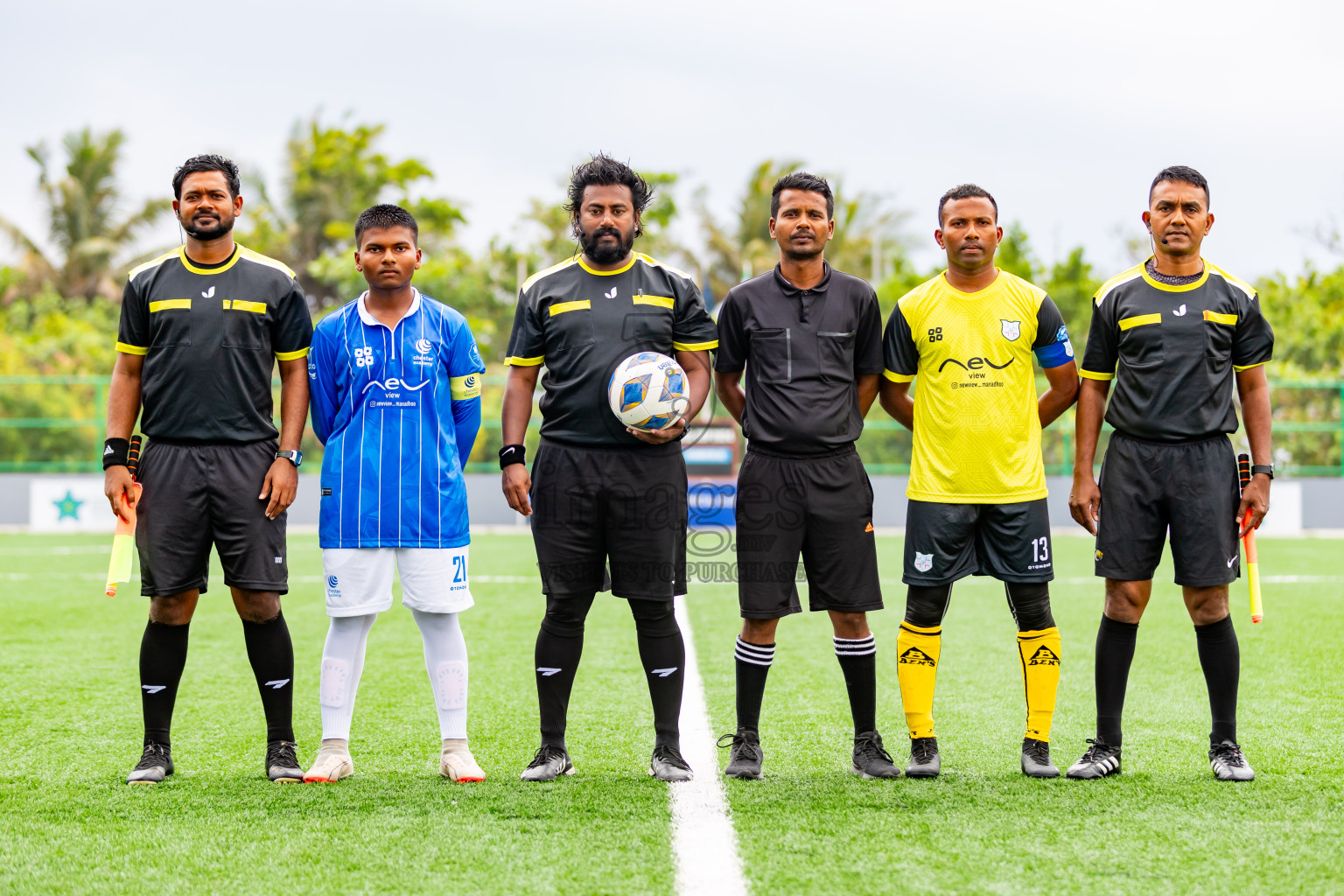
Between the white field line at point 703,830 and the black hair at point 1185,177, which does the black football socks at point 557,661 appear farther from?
the black hair at point 1185,177

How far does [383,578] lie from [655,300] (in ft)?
4.42

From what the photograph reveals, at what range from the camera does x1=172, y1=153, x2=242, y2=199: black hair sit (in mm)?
4117

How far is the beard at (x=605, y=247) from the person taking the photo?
413 centimetres

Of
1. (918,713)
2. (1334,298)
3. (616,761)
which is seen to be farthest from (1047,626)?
(1334,298)

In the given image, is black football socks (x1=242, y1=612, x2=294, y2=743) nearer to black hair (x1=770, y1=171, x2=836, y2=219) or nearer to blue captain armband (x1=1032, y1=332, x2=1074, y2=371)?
black hair (x1=770, y1=171, x2=836, y2=219)

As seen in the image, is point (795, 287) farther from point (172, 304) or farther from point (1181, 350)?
point (172, 304)

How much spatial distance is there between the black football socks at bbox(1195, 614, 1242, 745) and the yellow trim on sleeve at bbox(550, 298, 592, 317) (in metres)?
2.44

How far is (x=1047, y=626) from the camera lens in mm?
4230

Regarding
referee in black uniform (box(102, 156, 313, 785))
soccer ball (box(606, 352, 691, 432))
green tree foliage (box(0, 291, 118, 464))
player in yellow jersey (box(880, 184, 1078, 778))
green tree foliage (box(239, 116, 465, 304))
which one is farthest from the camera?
green tree foliage (box(239, 116, 465, 304))

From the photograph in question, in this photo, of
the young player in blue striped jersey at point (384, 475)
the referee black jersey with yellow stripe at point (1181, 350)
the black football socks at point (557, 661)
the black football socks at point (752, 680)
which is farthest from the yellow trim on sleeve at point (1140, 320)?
the young player in blue striped jersey at point (384, 475)

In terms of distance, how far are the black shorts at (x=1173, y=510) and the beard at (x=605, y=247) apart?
1862 mm

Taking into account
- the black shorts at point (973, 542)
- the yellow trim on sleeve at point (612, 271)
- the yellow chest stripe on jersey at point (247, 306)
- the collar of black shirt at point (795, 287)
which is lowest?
the black shorts at point (973, 542)

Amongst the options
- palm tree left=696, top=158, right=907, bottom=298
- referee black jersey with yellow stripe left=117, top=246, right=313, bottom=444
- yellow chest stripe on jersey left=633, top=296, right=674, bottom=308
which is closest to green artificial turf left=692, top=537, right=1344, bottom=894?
yellow chest stripe on jersey left=633, top=296, right=674, bottom=308

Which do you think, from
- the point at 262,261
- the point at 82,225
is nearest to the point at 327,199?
the point at 82,225
